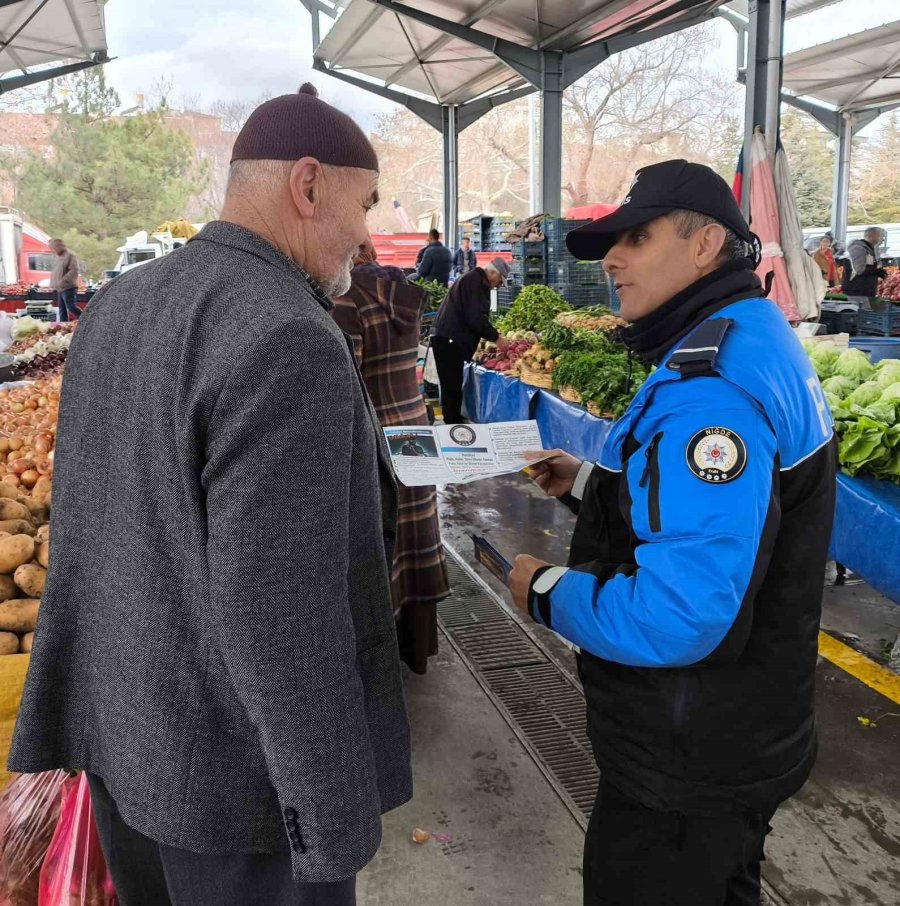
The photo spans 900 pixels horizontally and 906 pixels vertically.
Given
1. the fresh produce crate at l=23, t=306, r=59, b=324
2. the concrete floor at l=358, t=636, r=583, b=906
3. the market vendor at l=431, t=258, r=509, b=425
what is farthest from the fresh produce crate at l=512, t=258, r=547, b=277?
the fresh produce crate at l=23, t=306, r=59, b=324

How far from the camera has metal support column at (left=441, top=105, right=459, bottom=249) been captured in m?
18.1

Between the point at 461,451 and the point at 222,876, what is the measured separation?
1.26 meters

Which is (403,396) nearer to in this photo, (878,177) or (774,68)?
(774,68)

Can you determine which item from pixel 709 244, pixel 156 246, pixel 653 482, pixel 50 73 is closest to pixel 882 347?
pixel 709 244

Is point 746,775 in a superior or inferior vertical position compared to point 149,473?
inferior

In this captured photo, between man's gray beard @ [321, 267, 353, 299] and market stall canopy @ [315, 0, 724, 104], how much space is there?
10.9 meters

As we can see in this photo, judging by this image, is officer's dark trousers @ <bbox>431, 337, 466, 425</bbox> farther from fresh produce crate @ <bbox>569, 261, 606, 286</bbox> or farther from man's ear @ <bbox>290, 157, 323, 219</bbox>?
man's ear @ <bbox>290, 157, 323, 219</bbox>

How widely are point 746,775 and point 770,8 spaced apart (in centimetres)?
782

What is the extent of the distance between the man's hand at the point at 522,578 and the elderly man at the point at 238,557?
38 centimetres

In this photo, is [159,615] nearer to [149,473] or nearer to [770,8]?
[149,473]

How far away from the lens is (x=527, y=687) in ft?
11.7

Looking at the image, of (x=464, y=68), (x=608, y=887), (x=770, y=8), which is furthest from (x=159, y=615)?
(x=464, y=68)

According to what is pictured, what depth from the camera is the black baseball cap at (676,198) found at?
1.48m

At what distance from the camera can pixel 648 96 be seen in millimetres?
34750
